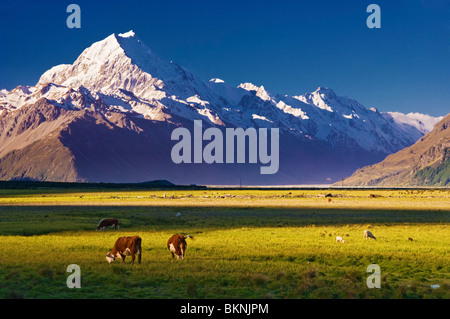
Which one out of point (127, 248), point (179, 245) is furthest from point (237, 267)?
point (127, 248)

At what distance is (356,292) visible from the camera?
64.6ft

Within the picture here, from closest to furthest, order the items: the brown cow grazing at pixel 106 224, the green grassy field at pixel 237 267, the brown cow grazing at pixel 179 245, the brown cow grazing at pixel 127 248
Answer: the green grassy field at pixel 237 267 < the brown cow grazing at pixel 127 248 < the brown cow grazing at pixel 179 245 < the brown cow grazing at pixel 106 224

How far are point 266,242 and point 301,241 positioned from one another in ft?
8.63

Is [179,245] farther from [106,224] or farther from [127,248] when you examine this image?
[106,224]

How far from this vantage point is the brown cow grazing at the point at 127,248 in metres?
25.0

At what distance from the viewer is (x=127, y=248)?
25375 millimetres

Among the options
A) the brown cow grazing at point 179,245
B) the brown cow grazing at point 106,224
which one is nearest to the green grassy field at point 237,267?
the brown cow grazing at point 179,245

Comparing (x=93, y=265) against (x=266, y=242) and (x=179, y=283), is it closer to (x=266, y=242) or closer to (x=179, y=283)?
(x=179, y=283)

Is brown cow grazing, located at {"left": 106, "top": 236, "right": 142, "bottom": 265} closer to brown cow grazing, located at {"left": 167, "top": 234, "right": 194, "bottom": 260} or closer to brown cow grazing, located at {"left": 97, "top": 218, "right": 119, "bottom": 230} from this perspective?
brown cow grazing, located at {"left": 167, "top": 234, "right": 194, "bottom": 260}

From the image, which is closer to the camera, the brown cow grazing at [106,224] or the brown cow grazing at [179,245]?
the brown cow grazing at [179,245]

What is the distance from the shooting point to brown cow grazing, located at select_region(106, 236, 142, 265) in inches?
982

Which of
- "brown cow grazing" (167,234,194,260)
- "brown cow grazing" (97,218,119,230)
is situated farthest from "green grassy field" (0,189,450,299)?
"brown cow grazing" (97,218,119,230)

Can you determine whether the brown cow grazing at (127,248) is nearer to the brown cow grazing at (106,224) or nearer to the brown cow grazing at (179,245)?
the brown cow grazing at (179,245)

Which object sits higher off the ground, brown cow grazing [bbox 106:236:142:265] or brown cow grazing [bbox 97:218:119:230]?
brown cow grazing [bbox 97:218:119:230]
